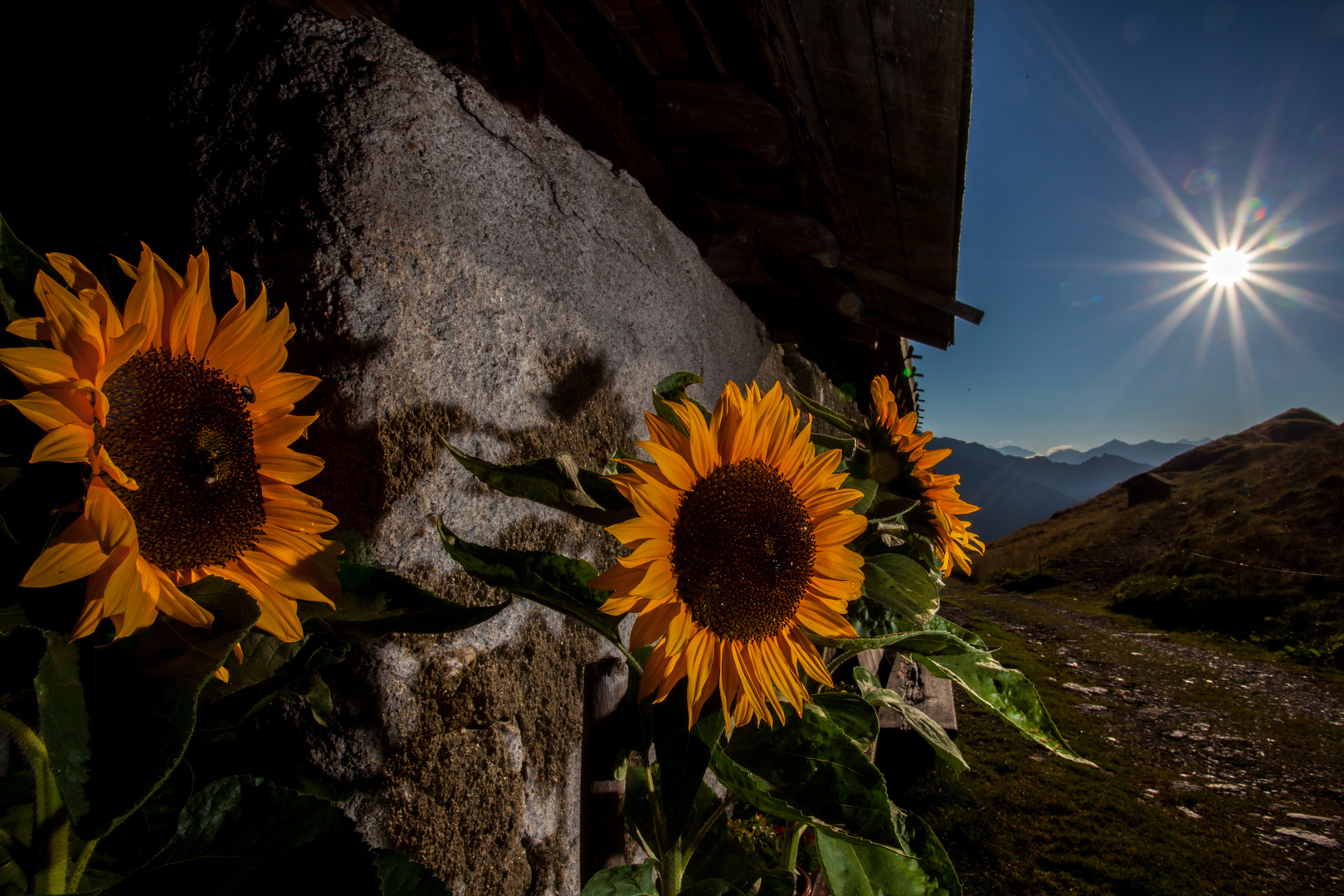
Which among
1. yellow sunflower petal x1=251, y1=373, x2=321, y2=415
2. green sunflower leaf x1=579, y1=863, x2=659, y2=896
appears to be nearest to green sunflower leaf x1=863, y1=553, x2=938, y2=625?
green sunflower leaf x1=579, y1=863, x2=659, y2=896

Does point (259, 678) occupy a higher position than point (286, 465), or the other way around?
point (286, 465)

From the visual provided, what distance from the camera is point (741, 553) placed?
29.3 inches

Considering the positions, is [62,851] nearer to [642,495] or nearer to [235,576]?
[235,576]

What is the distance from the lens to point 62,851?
0.48 meters

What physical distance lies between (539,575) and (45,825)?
44 centimetres

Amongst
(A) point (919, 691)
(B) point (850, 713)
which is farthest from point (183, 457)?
(A) point (919, 691)

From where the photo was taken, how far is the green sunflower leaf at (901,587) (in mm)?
907

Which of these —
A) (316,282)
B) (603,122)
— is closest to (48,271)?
(316,282)

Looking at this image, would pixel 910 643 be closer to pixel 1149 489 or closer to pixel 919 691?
pixel 919 691

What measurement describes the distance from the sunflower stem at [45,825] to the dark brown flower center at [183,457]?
15 cm

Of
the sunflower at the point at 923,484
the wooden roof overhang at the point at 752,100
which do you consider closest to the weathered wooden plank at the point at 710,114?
the wooden roof overhang at the point at 752,100

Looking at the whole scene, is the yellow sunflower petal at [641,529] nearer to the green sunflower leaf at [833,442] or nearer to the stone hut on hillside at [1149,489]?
the green sunflower leaf at [833,442]

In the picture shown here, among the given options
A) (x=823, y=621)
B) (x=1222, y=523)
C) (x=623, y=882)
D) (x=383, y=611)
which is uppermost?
(x=1222, y=523)

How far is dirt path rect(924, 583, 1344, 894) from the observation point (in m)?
3.99
